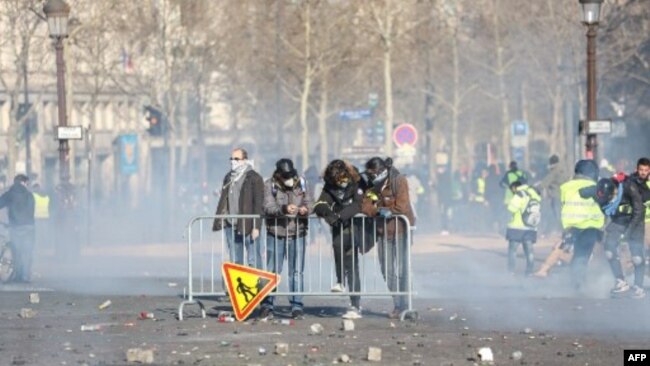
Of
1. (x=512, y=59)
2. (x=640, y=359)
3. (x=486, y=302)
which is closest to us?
(x=640, y=359)

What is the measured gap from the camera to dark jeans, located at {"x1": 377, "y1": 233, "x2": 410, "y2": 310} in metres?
20.0

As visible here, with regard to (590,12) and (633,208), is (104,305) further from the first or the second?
(590,12)

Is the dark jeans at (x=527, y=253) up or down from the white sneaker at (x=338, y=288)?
down

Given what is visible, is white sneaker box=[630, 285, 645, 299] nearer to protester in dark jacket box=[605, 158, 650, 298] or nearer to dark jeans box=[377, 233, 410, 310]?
protester in dark jacket box=[605, 158, 650, 298]

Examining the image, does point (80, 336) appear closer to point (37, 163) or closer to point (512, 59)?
point (512, 59)

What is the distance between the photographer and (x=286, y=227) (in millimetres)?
19984

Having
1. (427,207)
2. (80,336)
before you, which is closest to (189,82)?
(427,207)

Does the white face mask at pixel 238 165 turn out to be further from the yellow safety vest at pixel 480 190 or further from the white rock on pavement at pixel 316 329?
the yellow safety vest at pixel 480 190

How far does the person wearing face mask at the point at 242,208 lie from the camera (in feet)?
67.7

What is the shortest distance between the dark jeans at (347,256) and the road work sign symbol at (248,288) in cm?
100

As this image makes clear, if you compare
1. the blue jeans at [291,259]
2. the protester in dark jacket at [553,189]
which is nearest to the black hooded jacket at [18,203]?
the blue jeans at [291,259]

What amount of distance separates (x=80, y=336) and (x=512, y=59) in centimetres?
5155

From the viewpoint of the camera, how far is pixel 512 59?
6819cm

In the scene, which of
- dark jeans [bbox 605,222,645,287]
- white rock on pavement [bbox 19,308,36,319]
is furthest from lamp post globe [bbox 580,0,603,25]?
white rock on pavement [bbox 19,308,36,319]
